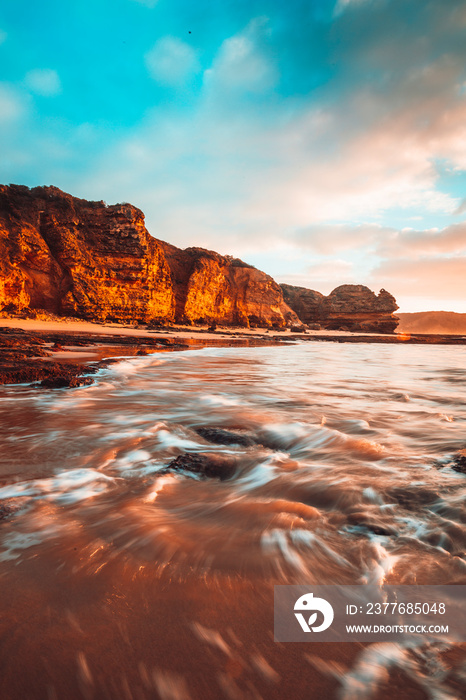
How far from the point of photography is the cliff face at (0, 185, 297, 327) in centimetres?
2253

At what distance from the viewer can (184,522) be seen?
188cm

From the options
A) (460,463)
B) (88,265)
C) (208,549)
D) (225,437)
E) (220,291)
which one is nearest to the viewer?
(208,549)

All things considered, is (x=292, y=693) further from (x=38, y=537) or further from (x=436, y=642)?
(x=38, y=537)

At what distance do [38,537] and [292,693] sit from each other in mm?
1371

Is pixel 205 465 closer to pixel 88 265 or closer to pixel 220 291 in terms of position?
pixel 88 265

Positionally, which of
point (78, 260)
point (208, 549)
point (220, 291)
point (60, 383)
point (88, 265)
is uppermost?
point (220, 291)

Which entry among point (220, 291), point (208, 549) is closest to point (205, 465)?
point (208, 549)

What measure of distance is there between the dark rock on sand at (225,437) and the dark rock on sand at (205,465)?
48cm

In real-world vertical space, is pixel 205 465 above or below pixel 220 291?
below

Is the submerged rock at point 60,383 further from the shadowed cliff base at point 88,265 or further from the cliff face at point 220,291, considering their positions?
the cliff face at point 220,291

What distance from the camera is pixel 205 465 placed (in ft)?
8.63

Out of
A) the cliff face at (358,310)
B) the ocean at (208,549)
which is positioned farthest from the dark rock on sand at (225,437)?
the cliff face at (358,310)

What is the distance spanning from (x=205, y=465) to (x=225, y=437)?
2.36 feet

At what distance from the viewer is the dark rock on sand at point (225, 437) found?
10.7 ft
